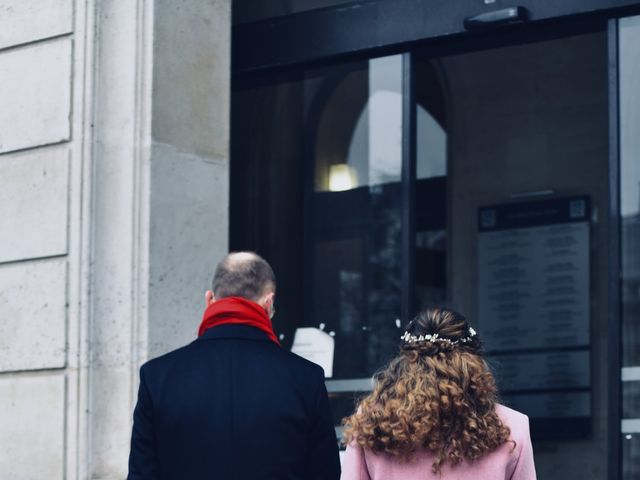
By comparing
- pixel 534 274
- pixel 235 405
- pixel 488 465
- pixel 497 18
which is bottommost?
pixel 488 465

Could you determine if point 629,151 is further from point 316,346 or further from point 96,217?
point 96,217

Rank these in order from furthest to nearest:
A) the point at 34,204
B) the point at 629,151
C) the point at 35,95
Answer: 1. the point at 35,95
2. the point at 34,204
3. the point at 629,151

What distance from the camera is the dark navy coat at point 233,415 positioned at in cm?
479

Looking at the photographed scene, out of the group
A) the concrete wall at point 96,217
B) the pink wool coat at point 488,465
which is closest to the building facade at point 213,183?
the concrete wall at point 96,217

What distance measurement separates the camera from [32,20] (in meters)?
7.70

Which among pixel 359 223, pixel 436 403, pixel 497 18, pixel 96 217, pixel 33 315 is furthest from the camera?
pixel 359 223

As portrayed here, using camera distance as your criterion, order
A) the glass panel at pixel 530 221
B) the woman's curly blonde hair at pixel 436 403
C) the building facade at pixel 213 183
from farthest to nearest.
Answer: the glass panel at pixel 530 221
the building facade at pixel 213 183
the woman's curly blonde hair at pixel 436 403

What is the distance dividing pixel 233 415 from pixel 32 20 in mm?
3662

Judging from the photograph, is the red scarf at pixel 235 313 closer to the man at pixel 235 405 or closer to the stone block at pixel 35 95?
the man at pixel 235 405

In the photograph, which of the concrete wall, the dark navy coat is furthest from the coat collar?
the concrete wall

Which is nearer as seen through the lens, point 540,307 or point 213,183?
point 213,183

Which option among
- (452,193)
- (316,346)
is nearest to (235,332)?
(316,346)

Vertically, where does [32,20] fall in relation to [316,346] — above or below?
above

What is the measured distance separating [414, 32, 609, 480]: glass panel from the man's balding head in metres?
5.22
